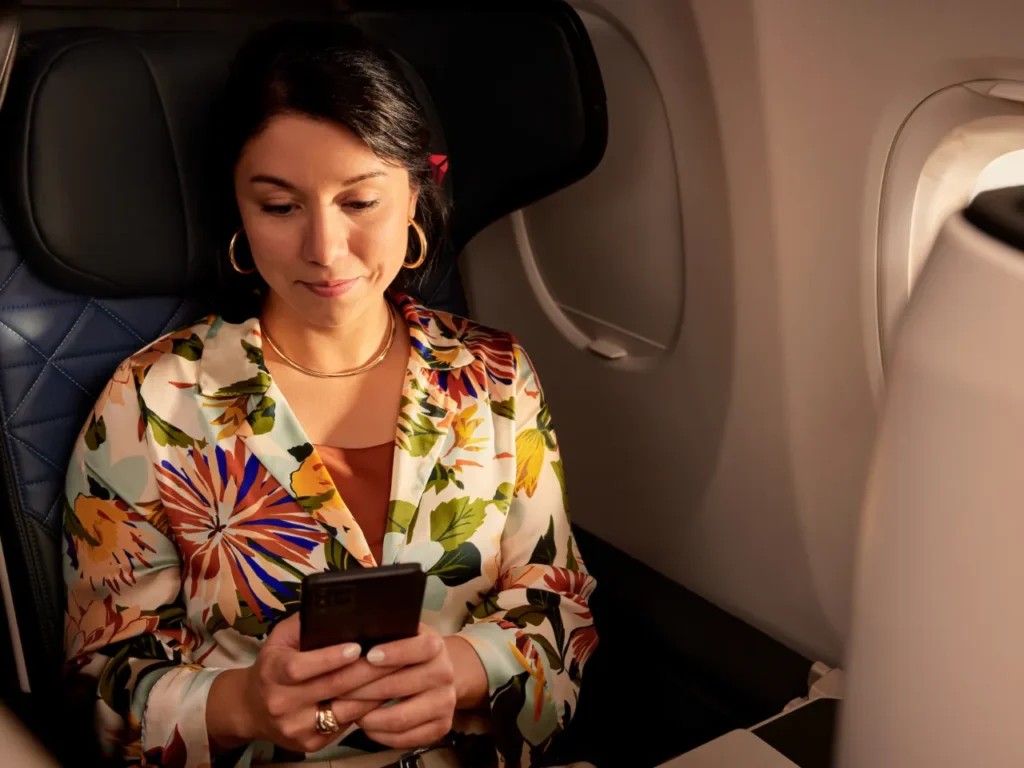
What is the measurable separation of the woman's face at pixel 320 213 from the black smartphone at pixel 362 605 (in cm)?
40

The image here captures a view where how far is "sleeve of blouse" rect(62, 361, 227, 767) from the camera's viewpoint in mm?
1274

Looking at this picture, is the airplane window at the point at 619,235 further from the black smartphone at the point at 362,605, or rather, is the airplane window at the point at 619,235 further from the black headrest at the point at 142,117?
the black smartphone at the point at 362,605

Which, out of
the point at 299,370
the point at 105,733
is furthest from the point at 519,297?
the point at 105,733

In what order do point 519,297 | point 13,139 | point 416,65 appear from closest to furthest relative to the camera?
point 13,139, point 416,65, point 519,297

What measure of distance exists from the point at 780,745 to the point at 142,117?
1.08 m

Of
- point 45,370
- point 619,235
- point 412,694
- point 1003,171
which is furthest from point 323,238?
point 1003,171

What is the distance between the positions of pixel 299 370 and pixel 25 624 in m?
0.51

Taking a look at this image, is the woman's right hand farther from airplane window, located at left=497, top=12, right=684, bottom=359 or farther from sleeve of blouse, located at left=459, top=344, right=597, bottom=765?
airplane window, located at left=497, top=12, right=684, bottom=359

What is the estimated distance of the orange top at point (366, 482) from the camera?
54.8 inches

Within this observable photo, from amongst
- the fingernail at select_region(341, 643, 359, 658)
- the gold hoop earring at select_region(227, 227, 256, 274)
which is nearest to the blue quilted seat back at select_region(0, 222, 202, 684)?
the gold hoop earring at select_region(227, 227, 256, 274)

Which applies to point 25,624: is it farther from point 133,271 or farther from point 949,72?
point 949,72

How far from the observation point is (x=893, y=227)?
1.37 meters

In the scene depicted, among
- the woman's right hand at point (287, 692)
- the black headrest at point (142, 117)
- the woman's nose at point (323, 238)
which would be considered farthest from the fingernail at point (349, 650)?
the black headrest at point (142, 117)

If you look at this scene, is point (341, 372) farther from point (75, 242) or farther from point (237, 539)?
point (75, 242)
